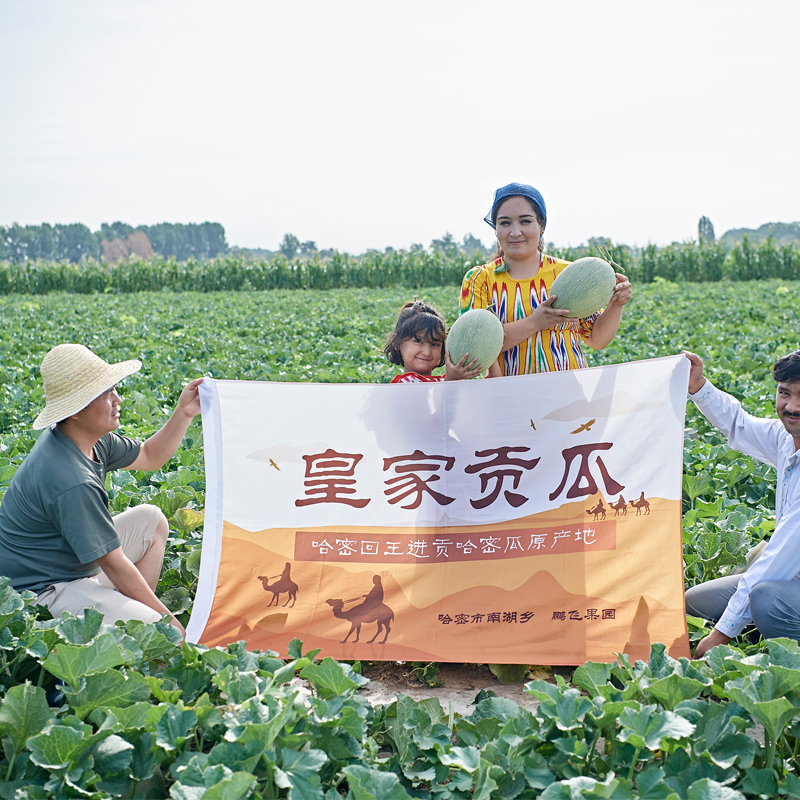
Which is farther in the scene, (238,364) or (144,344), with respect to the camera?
(144,344)

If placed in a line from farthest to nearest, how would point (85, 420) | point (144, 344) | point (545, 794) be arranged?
point (144, 344) < point (85, 420) < point (545, 794)

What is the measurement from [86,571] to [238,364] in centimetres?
622

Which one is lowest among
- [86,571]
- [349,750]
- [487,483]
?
[349,750]

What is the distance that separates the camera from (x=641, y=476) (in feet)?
9.58

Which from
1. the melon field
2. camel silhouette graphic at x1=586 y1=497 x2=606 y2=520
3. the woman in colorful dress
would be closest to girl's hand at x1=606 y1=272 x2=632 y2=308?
the woman in colorful dress

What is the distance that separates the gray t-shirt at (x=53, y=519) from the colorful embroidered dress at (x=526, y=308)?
5.69 ft

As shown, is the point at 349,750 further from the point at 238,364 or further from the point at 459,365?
the point at 238,364

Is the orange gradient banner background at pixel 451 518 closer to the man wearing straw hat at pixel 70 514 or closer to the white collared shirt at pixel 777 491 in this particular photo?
the white collared shirt at pixel 777 491

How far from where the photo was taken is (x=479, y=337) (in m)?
3.03

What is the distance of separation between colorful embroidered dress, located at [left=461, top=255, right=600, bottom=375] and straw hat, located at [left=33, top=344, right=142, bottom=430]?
1546mm

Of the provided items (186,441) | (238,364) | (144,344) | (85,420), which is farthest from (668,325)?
(85,420)

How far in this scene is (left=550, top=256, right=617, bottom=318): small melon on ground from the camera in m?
2.99

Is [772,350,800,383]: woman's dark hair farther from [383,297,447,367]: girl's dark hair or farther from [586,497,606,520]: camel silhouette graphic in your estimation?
[383,297,447,367]: girl's dark hair

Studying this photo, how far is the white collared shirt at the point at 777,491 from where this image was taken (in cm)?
253
